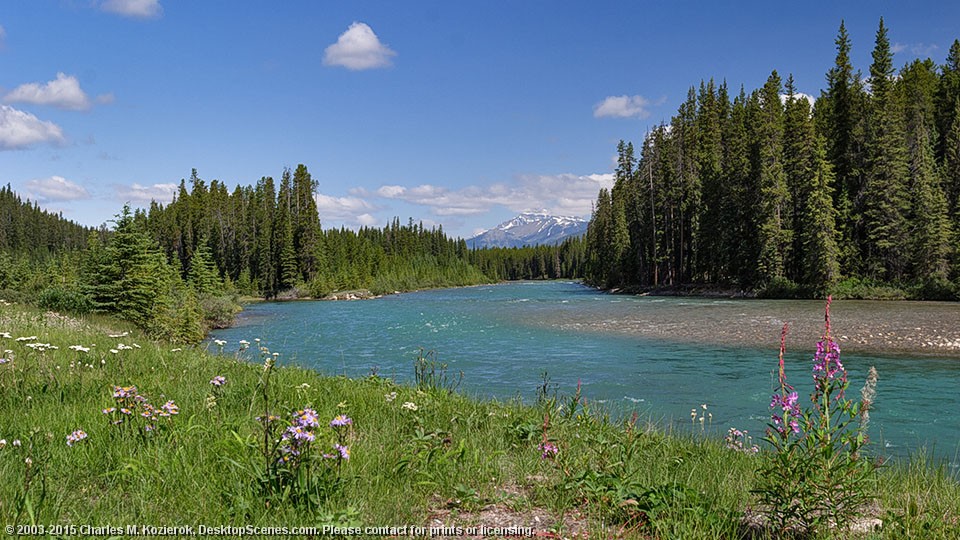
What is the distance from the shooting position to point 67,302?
23.0m

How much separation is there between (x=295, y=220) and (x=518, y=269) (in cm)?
10511

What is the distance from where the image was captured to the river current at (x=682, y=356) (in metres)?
11.7

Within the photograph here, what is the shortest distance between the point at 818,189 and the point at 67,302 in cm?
4856

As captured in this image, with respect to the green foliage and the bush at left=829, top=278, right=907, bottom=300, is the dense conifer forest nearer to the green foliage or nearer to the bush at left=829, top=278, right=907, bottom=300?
the green foliage

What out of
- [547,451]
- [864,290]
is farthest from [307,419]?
[864,290]

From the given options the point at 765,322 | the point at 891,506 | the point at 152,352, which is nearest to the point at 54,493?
the point at 891,506

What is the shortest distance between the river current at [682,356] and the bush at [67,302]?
19.6 ft

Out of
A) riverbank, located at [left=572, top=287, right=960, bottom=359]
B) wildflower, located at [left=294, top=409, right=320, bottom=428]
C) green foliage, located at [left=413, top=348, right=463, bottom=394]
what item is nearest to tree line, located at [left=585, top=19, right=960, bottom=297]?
riverbank, located at [left=572, top=287, right=960, bottom=359]

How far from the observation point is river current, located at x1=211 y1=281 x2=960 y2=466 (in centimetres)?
1174

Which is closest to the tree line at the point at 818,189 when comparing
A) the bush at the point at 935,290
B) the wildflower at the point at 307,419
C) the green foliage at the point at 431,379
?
the bush at the point at 935,290

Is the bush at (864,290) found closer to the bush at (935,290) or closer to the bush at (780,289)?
the bush at (935,290)

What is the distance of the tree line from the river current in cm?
878

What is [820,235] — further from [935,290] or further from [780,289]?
[935,290]

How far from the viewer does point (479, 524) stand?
12.1 ft
